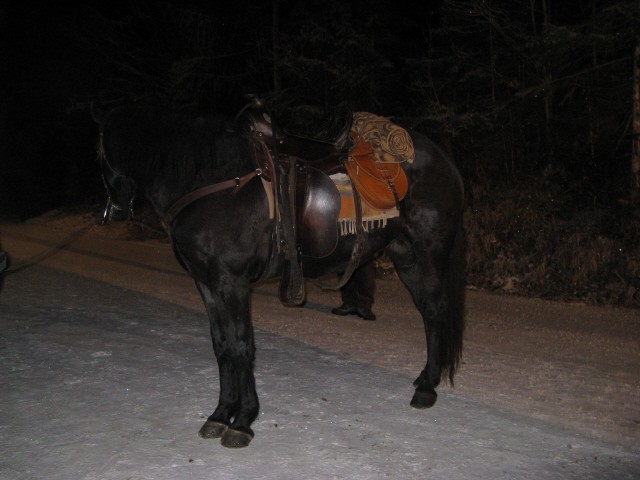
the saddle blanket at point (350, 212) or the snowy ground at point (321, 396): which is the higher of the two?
the saddle blanket at point (350, 212)

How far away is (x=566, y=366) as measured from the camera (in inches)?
213

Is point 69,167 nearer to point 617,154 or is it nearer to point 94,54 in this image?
point 94,54

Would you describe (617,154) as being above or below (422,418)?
above

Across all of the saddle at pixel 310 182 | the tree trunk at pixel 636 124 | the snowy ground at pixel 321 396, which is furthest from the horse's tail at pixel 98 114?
the tree trunk at pixel 636 124

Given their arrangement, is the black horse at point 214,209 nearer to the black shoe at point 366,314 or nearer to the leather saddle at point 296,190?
the leather saddle at point 296,190

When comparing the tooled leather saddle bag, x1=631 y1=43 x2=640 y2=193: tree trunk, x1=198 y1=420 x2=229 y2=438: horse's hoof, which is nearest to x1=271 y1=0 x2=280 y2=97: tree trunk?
x1=631 y1=43 x2=640 y2=193: tree trunk

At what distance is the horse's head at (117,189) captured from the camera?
3945 mm

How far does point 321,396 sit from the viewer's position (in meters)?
4.59

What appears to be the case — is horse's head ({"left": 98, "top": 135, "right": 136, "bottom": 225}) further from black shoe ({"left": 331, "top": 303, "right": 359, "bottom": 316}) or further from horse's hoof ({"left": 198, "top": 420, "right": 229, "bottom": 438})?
black shoe ({"left": 331, "top": 303, "right": 359, "bottom": 316})

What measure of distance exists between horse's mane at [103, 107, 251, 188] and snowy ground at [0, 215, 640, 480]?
5.61 feet

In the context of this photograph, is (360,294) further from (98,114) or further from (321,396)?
(98,114)

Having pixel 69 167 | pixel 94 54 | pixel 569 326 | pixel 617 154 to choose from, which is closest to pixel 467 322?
pixel 569 326

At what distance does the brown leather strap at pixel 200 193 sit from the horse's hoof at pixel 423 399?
204cm

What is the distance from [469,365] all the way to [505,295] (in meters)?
3.88
